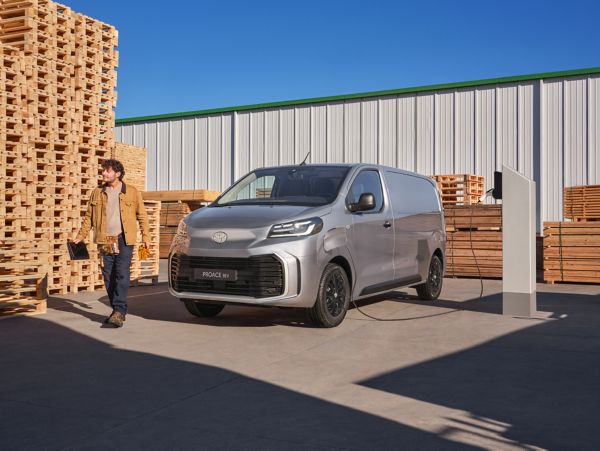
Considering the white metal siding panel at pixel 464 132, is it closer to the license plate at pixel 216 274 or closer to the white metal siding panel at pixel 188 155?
the white metal siding panel at pixel 188 155

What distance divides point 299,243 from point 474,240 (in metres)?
9.41

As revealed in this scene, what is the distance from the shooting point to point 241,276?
25.8 ft

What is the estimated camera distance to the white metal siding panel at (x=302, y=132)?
24.9 meters

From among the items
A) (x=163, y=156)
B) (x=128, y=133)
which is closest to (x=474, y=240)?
(x=163, y=156)

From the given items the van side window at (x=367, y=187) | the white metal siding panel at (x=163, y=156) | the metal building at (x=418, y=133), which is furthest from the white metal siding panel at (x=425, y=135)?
the van side window at (x=367, y=187)

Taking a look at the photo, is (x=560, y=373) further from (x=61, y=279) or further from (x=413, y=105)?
(x=413, y=105)

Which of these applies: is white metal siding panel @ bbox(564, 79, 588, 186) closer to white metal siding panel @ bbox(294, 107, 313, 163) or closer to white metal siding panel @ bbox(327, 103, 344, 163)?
white metal siding panel @ bbox(327, 103, 344, 163)

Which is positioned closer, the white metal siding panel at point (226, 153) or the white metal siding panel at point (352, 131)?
the white metal siding panel at point (352, 131)

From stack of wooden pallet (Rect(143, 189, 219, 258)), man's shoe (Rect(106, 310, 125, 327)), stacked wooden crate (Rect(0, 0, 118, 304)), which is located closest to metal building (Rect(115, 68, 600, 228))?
stack of wooden pallet (Rect(143, 189, 219, 258))

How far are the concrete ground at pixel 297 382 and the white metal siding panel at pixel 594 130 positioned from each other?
11.4m

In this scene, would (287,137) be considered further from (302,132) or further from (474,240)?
(474,240)

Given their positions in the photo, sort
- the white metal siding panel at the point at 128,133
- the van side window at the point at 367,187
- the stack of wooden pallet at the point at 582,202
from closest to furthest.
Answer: the van side window at the point at 367,187
the stack of wooden pallet at the point at 582,202
the white metal siding panel at the point at 128,133

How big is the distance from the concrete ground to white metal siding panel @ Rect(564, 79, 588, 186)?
11.4m

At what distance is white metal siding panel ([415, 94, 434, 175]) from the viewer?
885 inches
